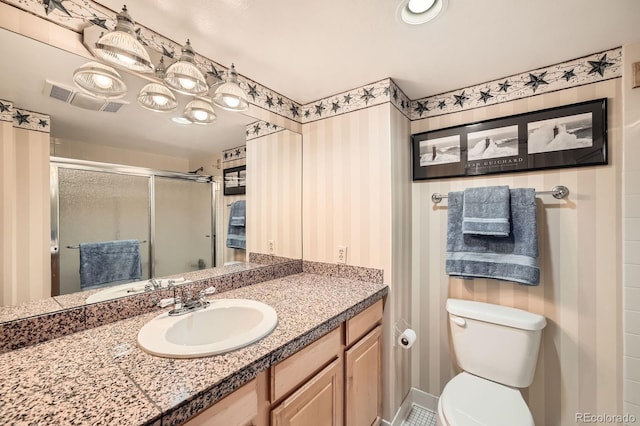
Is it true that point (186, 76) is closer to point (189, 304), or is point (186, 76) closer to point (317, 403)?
point (189, 304)

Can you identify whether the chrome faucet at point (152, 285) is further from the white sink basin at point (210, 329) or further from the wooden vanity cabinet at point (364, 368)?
the wooden vanity cabinet at point (364, 368)

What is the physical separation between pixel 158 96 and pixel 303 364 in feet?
4.31

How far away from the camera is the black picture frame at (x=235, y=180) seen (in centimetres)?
154

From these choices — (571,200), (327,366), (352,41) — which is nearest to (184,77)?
(352,41)

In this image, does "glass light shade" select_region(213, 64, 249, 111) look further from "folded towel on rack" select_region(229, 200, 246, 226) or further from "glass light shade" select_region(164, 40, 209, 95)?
"folded towel on rack" select_region(229, 200, 246, 226)

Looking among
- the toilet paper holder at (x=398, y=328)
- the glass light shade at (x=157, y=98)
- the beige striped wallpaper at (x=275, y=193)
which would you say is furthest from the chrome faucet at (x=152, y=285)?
the toilet paper holder at (x=398, y=328)

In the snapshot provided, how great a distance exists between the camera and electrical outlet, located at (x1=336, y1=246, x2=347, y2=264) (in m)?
1.69

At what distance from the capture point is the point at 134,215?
1.14 meters

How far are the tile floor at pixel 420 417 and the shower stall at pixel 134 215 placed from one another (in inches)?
63.7

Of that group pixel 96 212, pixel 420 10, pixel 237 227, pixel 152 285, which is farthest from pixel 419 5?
pixel 152 285

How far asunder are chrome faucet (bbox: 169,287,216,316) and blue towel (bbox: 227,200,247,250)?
419 mm

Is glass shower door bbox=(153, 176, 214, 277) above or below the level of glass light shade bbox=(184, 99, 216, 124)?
below

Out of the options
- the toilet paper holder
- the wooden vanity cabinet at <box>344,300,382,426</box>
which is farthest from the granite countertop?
the toilet paper holder

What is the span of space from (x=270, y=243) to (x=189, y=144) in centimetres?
80
